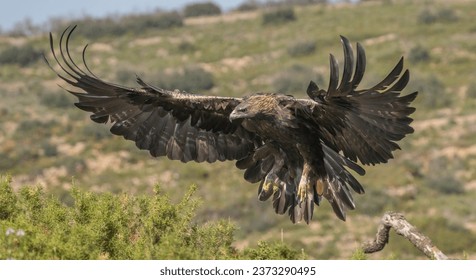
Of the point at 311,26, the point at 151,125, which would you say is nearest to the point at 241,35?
the point at 311,26

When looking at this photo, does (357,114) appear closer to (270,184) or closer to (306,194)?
(306,194)

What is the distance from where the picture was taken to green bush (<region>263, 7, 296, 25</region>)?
73.9m

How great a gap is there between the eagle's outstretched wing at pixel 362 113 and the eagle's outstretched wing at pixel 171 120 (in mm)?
1586

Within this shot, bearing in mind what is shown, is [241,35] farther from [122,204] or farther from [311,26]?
[122,204]

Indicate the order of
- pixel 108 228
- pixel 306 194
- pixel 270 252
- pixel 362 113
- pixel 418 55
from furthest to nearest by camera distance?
1. pixel 418 55
2. pixel 306 194
3. pixel 362 113
4. pixel 270 252
5. pixel 108 228

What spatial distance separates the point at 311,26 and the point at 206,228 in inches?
2515

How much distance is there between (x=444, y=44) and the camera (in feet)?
193

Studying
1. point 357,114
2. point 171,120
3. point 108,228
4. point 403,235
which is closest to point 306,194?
point 357,114

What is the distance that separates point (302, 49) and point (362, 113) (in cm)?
5517

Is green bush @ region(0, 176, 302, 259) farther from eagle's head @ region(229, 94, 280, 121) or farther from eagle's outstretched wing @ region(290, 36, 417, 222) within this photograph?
eagle's head @ region(229, 94, 280, 121)

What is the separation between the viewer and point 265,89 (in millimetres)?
52344

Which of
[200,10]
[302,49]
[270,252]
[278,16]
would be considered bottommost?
[302,49]

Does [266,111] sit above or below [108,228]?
above

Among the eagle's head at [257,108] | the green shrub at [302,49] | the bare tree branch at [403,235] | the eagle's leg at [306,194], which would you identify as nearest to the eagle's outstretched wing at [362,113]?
the eagle's head at [257,108]
